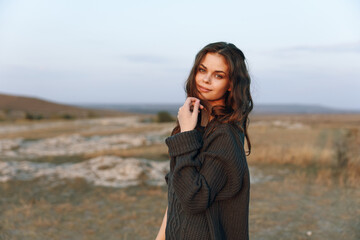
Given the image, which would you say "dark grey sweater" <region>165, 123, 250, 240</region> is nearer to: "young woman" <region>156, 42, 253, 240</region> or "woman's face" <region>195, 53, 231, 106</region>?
"young woman" <region>156, 42, 253, 240</region>

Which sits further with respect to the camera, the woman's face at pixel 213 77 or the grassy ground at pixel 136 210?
the grassy ground at pixel 136 210

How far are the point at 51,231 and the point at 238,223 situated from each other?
3581 millimetres

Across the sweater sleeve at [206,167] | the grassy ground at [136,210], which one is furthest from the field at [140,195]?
the sweater sleeve at [206,167]

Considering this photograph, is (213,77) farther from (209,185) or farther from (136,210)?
(136,210)

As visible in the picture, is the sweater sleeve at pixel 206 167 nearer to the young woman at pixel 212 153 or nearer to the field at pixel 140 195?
the young woman at pixel 212 153

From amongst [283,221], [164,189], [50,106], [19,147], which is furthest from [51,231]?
[50,106]

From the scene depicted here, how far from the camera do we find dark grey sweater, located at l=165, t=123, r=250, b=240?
5.07 ft

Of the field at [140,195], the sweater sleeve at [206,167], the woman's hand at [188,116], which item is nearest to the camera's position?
the sweater sleeve at [206,167]

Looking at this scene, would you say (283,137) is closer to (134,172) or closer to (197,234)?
(134,172)

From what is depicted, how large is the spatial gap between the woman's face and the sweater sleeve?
217 mm

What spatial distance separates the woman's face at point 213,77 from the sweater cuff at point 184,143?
10.8 inches

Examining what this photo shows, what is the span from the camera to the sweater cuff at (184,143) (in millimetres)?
1576

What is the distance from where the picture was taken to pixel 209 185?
1.55 meters

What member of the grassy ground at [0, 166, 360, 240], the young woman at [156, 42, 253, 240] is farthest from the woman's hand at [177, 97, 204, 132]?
the grassy ground at [0, 166, 360, 240]
